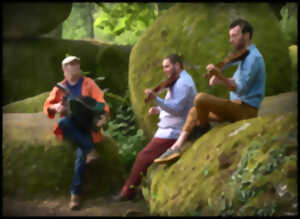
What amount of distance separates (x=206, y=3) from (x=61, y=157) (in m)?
3.91

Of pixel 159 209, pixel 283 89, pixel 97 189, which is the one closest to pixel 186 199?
pixel 159 209

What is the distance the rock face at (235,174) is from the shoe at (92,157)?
1.05 metres

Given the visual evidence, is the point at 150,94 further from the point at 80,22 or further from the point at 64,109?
the point at 80,22

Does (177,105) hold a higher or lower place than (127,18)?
lower

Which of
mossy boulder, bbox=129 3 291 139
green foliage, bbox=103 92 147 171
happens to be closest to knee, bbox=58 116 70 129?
green foliage, bbox=103 92 147 171

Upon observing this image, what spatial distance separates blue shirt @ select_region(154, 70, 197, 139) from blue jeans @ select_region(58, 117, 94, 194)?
1.01 metres

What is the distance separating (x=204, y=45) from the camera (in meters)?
7.12

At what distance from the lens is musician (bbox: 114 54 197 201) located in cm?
534

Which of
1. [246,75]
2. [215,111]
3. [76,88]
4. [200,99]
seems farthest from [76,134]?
[246,75]

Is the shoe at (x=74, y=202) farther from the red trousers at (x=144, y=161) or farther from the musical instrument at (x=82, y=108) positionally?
the musical instrument at (x=82, y=108)

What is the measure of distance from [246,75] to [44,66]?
7.51 m

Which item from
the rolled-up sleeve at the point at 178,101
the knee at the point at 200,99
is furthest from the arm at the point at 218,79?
the rolled-up sleeve at the point at 178,101

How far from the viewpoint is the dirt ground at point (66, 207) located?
17.3ft

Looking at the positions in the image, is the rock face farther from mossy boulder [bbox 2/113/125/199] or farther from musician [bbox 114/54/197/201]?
mossy boulder [bbox 2/113/125/199]
